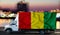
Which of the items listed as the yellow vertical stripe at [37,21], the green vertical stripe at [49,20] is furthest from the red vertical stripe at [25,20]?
the green vertical stripe at [49,20]

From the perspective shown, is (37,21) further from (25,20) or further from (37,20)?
(25,20)

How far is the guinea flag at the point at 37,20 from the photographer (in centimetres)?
411

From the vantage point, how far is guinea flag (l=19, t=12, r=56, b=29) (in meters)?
4.11

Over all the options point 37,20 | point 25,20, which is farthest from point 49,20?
point 25,20

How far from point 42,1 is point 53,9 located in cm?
57

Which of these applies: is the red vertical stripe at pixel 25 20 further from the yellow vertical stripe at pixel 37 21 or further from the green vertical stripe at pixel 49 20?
the green vertical stripe at pixel 49 20

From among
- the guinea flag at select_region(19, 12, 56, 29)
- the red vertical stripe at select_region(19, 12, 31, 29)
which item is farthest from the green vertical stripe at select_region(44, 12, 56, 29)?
the red vertical stripe at select_region(19, 12, 31, 29)

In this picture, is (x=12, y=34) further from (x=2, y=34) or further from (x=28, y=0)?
(x=28, y=0)

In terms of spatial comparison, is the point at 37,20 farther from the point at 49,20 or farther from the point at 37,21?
the point at 49,20

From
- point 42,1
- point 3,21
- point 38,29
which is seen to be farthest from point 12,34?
point 42,1

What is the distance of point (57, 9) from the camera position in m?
6.70

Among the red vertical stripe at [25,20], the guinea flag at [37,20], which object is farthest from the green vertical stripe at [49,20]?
the red vertical stripe at [25,20]

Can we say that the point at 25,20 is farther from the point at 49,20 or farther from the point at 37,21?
the point at 49,20

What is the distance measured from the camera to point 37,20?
4.11 metres
